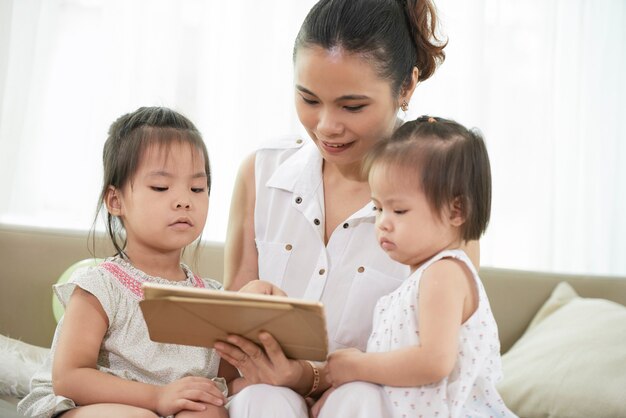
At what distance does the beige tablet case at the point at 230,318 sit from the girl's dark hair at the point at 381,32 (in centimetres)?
68

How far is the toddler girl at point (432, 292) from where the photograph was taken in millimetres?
1646

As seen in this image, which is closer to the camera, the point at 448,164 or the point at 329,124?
the point at 448,164

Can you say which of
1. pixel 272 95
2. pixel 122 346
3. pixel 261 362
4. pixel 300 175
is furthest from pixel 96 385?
pixel 272 95

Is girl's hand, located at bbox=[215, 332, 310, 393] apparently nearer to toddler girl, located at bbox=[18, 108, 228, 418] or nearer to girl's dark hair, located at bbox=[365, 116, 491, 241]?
toddler girl, located at bbox=[18, 108, 228, 418]

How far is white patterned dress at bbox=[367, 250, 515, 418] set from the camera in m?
1.68

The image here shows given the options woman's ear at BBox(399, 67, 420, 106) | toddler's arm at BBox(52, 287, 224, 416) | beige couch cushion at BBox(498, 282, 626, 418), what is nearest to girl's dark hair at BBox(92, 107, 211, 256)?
toddler's arm at BBox(52, 287, 224, 416)

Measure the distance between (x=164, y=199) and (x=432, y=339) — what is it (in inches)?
25.5

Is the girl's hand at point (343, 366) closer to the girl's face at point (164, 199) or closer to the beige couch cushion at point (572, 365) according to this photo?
the girl's face at point (164, 199)

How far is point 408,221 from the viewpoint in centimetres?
173

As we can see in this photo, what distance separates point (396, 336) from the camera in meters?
1.76

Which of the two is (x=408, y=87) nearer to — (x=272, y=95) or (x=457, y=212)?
(x=457, y=212)

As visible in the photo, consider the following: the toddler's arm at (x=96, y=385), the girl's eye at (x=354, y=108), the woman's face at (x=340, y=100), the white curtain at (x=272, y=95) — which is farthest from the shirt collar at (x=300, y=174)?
the white curtain at (x=272, y=95)

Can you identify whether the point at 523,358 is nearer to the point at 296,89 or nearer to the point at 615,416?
the point at 615,416

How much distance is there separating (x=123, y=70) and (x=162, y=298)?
230 cm
